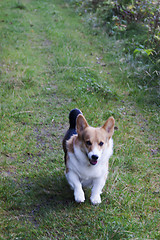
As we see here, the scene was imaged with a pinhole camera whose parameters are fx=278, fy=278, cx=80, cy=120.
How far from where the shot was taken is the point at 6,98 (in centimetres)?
541

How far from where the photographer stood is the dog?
2.88m

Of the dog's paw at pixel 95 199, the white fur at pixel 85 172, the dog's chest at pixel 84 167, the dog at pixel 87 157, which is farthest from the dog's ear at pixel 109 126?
the dog's paw at pixel 95 199

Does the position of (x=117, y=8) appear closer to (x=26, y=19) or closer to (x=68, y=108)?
(x=26, y=19)

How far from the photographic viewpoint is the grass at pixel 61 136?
2939 millimetres

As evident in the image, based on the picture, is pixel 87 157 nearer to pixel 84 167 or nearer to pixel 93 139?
pixel 84 167

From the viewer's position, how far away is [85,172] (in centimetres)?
300

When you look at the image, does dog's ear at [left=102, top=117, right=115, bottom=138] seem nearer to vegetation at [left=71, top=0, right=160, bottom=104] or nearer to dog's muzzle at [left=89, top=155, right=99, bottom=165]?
dog's muzzle at [left=89, top=155, right=99, bottom=165]

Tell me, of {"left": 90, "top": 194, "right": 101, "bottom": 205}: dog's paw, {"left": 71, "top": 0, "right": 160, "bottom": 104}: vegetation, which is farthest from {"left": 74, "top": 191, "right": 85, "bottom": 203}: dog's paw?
{"left": 71, "top": 0, "right": 160, "bottom": 104}: vegetation

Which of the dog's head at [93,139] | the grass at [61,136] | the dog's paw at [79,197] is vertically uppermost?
the dog's head at [93,139]

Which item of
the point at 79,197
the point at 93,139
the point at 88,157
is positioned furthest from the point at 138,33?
the point at 79,197

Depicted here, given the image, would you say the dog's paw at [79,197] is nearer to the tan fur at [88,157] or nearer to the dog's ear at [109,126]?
the tan fur at [88,157]

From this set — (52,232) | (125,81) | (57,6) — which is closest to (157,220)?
(52,232)

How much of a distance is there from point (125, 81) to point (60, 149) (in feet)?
9.71

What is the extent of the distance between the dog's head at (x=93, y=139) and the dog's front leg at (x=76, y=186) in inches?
13.1
